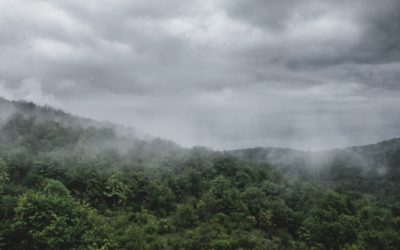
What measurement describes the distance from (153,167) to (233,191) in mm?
17876

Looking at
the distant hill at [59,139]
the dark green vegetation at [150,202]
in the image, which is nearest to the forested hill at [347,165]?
the distant hill at [59,139]

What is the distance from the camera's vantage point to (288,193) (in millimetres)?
76750

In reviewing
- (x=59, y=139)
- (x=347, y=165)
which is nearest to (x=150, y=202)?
(x=59, y=139)

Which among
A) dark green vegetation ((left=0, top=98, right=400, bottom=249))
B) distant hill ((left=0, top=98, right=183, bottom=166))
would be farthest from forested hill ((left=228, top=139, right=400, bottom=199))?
dark green vegetation ((left=0, top=98, right=400, bottom=249))

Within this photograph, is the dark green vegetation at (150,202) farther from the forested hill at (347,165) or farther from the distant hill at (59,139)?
the forested hill at (347,165)

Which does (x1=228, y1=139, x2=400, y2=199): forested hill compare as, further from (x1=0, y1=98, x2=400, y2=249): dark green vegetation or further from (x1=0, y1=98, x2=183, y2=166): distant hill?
(x1=0, y1=98, x2=400, y2=249): dark green vegetation

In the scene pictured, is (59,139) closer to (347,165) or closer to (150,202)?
(150,202)

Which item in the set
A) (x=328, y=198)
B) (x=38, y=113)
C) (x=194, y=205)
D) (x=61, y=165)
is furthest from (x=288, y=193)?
(x=38, y=113)

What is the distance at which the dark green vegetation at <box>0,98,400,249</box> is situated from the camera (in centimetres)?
4112

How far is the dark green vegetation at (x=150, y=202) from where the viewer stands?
41125 mm

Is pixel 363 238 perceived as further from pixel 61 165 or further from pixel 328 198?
pixel 61 165

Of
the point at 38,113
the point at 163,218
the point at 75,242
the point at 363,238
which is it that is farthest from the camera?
the point at 38,113

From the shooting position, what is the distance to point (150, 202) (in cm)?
6644

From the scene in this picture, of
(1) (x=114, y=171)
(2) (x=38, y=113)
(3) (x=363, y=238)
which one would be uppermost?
(2) (x=38, y=113)
